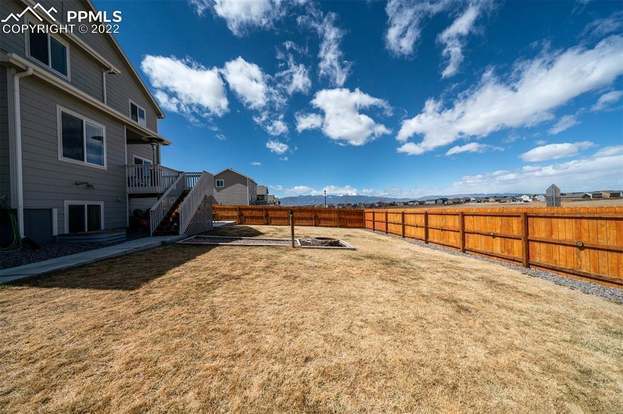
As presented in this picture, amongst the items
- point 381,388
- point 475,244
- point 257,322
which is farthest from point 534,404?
point 475,244

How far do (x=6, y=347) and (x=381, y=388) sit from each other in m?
3.92

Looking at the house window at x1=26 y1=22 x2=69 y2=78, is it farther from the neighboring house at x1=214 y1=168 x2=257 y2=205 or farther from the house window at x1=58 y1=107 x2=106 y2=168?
the neighboring house at x1=214 y1=168 x2=257 y2=205

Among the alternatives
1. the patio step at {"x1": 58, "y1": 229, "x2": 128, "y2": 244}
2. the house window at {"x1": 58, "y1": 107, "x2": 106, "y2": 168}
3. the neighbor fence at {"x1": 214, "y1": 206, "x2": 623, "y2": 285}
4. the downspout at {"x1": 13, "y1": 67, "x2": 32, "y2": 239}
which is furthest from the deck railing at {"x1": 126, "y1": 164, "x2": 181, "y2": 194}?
the neighbor fence at {"x1": 214, "y1": 206, "x2": 623, "y2": 285}

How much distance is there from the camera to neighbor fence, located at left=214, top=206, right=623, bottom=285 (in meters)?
4.87

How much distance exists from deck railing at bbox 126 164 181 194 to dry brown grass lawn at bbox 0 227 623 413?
6787 mm

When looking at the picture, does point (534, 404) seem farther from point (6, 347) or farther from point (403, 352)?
point (6, 347)

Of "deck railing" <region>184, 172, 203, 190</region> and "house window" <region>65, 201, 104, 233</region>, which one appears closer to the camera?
"house window" <region>65, 201, 104, 233</region>

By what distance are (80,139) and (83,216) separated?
2.85 m

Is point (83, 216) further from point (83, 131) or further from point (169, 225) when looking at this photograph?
point (83, 131)

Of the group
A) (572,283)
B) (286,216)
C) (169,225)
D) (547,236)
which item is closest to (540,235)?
(547,236)

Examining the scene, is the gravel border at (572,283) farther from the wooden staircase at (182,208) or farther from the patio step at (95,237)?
the patio step at (95,237)

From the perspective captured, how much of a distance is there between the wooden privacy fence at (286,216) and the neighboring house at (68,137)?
24.8 ft

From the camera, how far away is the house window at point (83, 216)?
782 cm

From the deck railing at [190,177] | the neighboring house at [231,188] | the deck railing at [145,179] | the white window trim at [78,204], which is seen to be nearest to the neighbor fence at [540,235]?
the deck railing at [190,177]
